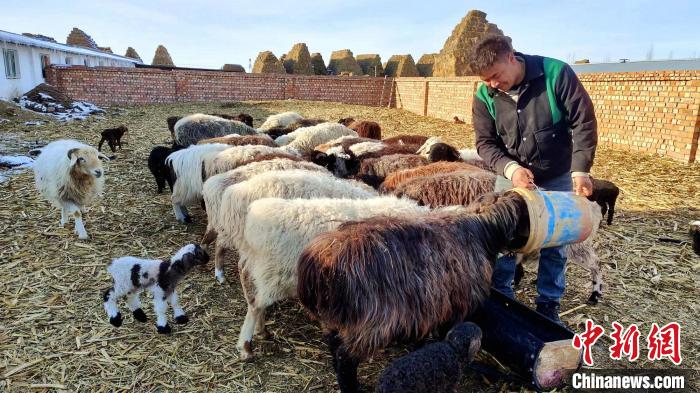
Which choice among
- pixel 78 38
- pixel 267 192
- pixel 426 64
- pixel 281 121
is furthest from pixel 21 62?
pixel 78 38

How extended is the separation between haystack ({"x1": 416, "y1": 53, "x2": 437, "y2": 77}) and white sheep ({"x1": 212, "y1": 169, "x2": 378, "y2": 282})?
34.3 metres

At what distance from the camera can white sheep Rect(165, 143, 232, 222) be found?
5.73m

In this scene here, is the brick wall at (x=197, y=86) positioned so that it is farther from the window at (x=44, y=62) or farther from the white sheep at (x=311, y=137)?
the white sheep at (x=311, y=137)

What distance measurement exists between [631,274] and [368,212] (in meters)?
3.26

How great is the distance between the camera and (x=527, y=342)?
2.71 m

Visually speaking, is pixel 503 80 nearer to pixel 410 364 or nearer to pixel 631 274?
pixel 410 364

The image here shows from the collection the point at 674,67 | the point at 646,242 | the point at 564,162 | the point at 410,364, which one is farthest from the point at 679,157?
the point at 674,67

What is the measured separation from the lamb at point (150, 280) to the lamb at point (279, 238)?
53 centimetres

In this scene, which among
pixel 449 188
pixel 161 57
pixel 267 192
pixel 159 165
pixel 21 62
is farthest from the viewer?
pixel 161 57

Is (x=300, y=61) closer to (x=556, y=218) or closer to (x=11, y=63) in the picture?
(x=11, y=63)

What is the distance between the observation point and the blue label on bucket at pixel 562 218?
9.18 feet

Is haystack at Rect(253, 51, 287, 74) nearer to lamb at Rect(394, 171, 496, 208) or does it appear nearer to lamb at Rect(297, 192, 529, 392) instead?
lamb at Rect(394, 171, 496, 208)

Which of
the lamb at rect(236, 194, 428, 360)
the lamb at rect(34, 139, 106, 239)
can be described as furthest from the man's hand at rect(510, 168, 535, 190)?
the lamb at rect(34, 139, 106, 239)

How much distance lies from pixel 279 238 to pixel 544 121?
6.74 ft
